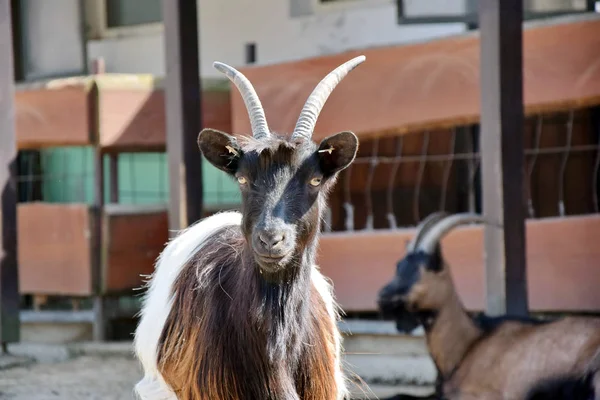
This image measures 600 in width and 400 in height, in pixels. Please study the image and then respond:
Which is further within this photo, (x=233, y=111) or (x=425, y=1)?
(x=233, y=111)

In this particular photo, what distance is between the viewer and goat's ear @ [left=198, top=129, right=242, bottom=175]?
4.61m

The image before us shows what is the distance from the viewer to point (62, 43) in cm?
1192

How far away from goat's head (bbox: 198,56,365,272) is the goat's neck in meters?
3.15

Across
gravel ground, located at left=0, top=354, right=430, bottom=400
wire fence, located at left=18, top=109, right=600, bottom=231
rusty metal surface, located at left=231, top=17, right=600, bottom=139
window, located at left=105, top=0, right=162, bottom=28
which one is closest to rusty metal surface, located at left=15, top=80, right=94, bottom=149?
wire fence, located at left=18, top=109, right=600, bottom=231

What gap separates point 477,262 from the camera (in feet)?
27.3

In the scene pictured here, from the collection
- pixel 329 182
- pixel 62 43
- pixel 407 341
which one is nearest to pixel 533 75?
pixel 407 341

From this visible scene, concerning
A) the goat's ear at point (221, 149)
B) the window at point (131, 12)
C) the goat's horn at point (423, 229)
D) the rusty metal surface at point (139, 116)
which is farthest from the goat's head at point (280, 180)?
the window at point (131, 12)

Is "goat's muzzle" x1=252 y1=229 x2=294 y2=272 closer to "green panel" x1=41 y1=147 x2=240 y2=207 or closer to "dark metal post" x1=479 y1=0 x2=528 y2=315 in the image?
"dark metal post" x1=479 y1=0 x2=528 y2=315

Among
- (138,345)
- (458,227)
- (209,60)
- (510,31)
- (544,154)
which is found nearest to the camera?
(138,345)

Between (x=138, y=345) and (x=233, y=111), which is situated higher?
(x=233, y=111)

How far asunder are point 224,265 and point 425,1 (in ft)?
11.8

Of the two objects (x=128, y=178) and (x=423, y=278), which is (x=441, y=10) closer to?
(x=423, y=278)

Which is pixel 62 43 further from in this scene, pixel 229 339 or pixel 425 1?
pixel 229 339

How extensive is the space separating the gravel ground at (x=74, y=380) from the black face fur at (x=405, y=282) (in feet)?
6.62
